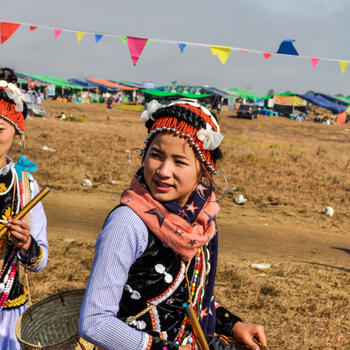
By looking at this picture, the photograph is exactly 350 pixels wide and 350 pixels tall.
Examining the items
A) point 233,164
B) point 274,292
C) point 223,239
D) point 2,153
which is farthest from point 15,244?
point 233,164

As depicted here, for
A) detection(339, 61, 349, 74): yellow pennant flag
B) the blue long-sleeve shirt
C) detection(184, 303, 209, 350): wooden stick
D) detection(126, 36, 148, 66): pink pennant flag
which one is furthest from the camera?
detection(339, 61, 349, 74): yellow pennant flag

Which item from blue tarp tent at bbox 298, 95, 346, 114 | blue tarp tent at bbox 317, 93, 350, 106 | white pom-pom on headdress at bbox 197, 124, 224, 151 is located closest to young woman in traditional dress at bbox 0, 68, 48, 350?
white pom-pom on headdress at bbox 197, 124, 224, 151

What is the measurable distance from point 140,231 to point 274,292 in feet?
12.3

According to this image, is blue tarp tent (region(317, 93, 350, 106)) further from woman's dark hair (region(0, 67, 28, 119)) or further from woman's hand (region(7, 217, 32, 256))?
woman's hand (region(7, 217, 32, 256))

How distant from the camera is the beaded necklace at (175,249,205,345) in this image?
1.56 meters

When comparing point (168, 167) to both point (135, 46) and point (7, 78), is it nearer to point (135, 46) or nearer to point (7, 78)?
point (7, 78)

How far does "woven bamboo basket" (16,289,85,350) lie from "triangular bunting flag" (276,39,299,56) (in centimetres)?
511

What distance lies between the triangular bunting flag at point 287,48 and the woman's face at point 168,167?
4.97 meters

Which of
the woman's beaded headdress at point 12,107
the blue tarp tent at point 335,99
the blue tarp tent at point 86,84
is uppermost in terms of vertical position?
the blue tarp tent at point 335,99

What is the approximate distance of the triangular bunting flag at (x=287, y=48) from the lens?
19.1 feet

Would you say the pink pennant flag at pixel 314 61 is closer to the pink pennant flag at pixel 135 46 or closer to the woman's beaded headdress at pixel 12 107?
the pink pennant flag at pixel 135 46

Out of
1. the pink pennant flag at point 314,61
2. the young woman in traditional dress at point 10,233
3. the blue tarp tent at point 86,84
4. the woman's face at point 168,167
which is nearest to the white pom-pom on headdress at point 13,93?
the young woman in traditional dress at point 10,233

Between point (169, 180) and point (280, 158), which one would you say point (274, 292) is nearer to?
point (169, 180)

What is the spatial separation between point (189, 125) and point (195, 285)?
694mm
